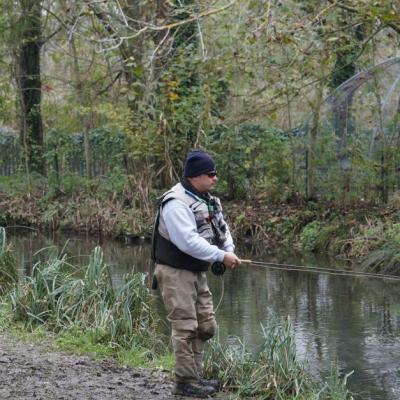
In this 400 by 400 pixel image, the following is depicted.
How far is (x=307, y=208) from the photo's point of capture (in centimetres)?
1955

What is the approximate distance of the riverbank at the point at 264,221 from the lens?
54.7 ft

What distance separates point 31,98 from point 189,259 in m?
21.0

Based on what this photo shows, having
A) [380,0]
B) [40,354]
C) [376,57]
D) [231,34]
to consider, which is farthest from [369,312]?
[376,57]

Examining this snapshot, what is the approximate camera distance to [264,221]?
64.3 feet

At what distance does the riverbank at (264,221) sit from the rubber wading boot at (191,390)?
877cm

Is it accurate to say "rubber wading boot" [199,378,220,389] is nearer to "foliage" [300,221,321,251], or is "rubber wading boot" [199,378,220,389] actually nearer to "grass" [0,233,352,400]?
"grass" [0,233,352,400]

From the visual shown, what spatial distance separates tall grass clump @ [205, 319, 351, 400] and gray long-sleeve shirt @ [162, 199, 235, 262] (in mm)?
977

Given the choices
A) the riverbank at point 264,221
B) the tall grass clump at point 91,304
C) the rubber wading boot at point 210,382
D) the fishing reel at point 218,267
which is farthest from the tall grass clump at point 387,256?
the fishing reel at point 218,267

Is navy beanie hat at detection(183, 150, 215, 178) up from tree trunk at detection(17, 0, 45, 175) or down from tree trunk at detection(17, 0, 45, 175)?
down

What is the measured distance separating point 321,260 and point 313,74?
3851mm

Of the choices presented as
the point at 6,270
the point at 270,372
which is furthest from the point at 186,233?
the point at 6,270

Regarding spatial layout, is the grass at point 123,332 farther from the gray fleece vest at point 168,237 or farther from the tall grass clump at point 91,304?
the gray fleece vest at point 168,237

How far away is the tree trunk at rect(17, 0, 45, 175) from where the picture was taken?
26.0m

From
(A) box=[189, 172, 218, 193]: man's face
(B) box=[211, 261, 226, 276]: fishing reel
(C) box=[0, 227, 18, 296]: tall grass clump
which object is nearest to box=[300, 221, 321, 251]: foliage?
(C) box=[0, 227, 18, 296]: tall grass clump
